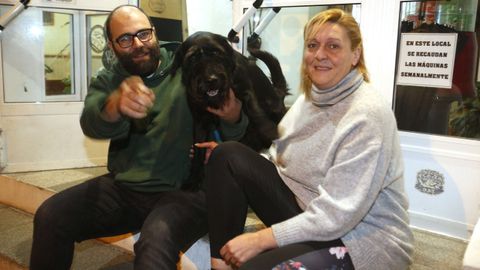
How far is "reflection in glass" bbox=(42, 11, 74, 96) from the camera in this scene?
2.72 m

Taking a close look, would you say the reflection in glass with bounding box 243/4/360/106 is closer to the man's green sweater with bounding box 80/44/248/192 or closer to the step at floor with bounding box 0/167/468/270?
the man's green sweater with bounding box 80/44/248/192

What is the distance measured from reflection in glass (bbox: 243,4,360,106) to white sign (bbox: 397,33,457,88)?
1.78 ft

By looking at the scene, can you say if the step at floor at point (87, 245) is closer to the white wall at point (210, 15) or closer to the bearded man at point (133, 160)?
the bearded man at point (133, 160)

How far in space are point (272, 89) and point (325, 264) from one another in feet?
2.80

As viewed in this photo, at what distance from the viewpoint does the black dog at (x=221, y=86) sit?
1557mm

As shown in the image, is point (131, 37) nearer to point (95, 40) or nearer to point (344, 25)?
point (344, 25)

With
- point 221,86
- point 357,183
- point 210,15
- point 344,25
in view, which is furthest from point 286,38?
point 357,183

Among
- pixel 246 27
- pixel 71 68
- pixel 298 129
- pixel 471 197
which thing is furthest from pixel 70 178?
pixel 471 197

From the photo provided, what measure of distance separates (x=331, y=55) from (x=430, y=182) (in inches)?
37.3

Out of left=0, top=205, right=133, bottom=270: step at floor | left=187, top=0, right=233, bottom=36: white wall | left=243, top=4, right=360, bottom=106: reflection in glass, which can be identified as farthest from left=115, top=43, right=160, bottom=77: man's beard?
left=187, top=0, right=233, bottom=36: white wall

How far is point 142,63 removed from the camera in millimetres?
1646

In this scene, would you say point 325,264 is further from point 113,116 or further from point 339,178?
point 113,116

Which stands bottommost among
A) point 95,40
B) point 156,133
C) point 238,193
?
point 238,193

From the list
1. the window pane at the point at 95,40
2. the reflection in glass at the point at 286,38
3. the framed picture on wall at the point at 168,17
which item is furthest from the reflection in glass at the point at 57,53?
the reflection in glass at the point at 286,38
